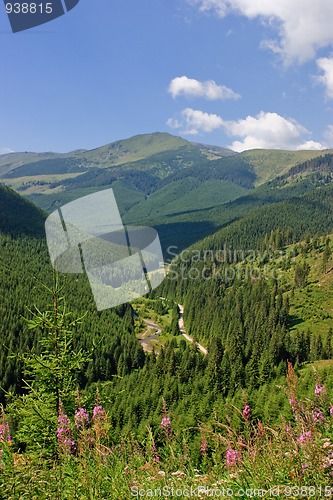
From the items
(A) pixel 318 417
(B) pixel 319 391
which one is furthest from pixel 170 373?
(A) pixel 318 417

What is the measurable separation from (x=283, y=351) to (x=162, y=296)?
10976cm

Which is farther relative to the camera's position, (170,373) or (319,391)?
(170,373)

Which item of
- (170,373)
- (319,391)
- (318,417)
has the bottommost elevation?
(170,373)

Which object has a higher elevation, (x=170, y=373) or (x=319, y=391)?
(x=319, y=391)

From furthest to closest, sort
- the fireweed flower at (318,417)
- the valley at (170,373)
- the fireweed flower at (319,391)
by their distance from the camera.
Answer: the fireweed flower at (319,391) → the fireweed flower at (318,417) → the valley at (170,373)

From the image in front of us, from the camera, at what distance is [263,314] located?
12225 cm

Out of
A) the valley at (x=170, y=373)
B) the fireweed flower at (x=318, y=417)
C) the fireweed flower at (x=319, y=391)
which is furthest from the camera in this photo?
the fireweed flower at (x=319, y=391)

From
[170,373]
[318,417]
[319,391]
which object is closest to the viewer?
[318,417]

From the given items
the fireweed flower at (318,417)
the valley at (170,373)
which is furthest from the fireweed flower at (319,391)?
the fireweed flower at (318,417)

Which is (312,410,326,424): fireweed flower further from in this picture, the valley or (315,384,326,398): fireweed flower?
(315,384,326,398): fireweed flower

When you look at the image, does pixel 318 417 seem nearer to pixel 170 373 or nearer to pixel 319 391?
pixel 319 391

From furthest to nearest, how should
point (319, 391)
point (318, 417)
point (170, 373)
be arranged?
point (170, 373) < point (319, 391) < point (318, 417)

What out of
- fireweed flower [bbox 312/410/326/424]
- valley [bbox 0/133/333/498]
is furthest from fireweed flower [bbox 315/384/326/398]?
fireweed flower [bbox 312/410/326/424]

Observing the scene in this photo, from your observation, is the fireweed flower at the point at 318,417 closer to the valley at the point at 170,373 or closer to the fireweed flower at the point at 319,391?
the valley at the point at 170,373
